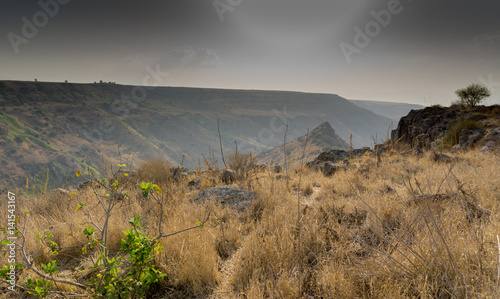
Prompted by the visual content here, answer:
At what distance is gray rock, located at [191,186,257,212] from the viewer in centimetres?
383

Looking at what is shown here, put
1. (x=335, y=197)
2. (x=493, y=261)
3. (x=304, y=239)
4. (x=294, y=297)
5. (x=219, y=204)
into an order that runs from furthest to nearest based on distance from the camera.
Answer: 1. (x=335, y=197)
2. (x=219, y=204)
3. (x=304, y=239)
4. (x=294, y=297)
5. (x=493, y=261)

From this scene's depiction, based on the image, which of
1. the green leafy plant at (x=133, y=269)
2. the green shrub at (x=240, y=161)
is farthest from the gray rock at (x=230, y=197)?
the green shrub at (x=240, y=161)

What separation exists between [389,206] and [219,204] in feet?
8.03

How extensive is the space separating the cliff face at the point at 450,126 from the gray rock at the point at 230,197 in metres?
9.44

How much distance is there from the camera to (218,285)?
6.90 ft

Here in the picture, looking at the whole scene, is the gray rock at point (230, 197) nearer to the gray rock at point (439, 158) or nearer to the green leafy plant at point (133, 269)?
the green leafy plant at point (133, 269)

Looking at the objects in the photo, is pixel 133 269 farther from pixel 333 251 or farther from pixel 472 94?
pixel 472 94

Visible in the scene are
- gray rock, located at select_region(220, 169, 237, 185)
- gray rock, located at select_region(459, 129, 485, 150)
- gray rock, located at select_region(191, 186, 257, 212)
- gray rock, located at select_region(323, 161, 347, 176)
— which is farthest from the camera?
gray rock, located at select_region(459, 129, 485, 150)

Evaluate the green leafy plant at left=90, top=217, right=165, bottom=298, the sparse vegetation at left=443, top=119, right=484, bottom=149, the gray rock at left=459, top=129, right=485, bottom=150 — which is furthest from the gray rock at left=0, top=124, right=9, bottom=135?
the gray rock at left=459, top=129, right=485, bottom=150

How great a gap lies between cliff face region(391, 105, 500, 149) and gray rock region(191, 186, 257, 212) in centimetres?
944

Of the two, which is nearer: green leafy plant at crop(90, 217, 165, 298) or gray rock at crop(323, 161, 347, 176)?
green leafy plant at crop(90, 217, 165, 298)

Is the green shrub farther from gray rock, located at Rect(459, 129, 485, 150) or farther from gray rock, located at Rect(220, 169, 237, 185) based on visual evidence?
gray rock, located at Rect(459, 129, 485, 150)

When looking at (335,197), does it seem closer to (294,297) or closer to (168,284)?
(294,297)

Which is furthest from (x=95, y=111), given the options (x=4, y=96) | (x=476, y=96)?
(x=476, y=96)
